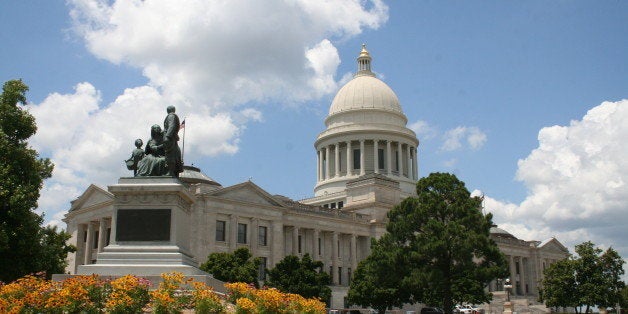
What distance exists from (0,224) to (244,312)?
19.6 m

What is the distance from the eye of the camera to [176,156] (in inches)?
1047

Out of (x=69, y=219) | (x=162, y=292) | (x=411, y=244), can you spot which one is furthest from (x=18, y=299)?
(x=69, y=219)

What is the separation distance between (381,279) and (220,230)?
2258 cm

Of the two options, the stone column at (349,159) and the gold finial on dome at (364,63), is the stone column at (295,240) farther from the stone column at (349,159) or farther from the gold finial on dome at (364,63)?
the gold finial on dome at (364,63)

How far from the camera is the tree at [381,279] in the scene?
51.0 meters

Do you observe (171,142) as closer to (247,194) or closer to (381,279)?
(381,279)

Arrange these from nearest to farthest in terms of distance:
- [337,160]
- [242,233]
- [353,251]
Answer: [242,233] < [353,251] < [337,160]

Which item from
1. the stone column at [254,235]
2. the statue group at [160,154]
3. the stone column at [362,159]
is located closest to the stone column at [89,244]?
the stone column at [254,235]

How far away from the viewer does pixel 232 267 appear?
181ft

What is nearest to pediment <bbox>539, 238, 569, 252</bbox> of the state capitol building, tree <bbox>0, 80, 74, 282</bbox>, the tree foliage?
the state capitol building

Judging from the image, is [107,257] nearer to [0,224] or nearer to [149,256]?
[149,256]

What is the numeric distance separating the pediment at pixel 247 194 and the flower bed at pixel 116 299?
A: 49874 mm

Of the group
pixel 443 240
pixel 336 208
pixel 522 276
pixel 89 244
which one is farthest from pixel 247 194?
pixel 522 276

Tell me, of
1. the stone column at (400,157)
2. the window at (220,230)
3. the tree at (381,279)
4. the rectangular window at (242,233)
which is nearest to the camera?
the tree at (381,279)
